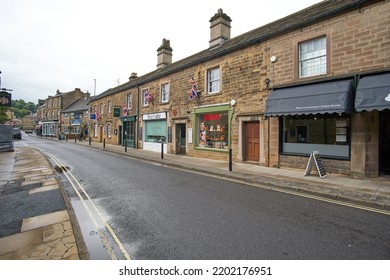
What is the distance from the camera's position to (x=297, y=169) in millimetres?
9734

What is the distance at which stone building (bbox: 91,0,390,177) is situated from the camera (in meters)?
7.92

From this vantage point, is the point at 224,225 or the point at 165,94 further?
the point at 165,94

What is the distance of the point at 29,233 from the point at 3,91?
16396mm

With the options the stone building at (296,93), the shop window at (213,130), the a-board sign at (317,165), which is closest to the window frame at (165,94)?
the stone building at (296,93)

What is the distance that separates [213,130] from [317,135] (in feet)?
20.7

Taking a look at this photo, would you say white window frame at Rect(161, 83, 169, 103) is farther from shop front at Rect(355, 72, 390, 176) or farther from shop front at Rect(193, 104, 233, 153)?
shop front at Rect(355, 72, 390, 176)

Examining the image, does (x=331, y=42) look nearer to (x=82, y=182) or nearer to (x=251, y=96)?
(x=251, y=96)

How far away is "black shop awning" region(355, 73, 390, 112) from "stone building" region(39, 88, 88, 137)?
177 ft

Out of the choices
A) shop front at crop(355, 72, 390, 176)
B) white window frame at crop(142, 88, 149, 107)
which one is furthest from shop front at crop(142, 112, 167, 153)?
shop front at crop(355, 72, 390, 176)

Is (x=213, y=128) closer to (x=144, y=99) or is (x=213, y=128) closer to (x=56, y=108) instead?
(x=144, y=99)

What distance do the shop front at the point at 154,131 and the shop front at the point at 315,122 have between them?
10.1 m

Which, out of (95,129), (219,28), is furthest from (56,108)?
(219,28)

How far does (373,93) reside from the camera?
282 inches

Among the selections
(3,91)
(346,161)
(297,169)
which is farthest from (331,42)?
(3,91)
